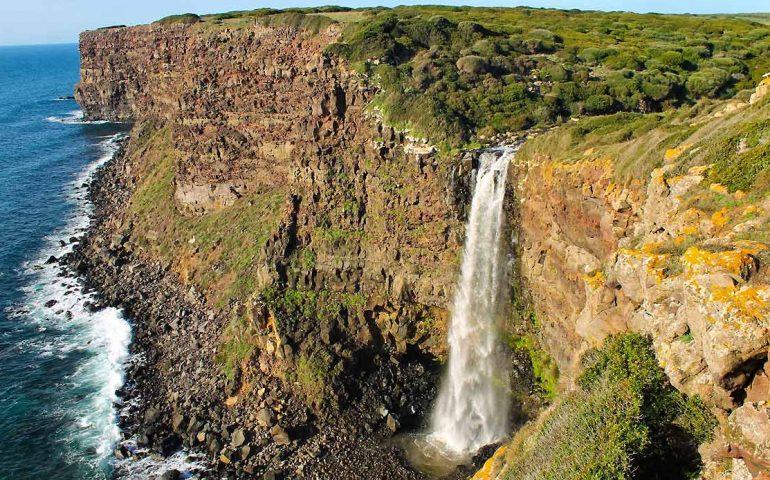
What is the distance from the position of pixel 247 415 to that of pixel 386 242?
16566 millimetres

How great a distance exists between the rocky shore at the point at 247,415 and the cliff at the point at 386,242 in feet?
0.72

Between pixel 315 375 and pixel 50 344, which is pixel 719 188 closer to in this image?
pixel 315 375

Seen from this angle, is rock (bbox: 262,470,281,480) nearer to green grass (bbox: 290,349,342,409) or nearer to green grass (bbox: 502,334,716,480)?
green grass (bbox: 290,349,342,409)

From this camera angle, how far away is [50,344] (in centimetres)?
5303

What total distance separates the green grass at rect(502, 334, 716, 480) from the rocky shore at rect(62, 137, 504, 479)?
17018mm

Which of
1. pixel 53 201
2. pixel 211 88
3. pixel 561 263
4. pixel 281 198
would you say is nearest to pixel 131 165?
pixel 53 201

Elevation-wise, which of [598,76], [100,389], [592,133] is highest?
[598,76]

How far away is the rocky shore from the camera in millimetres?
36656

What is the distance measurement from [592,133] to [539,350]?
15.3 m

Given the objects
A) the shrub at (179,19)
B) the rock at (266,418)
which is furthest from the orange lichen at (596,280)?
the shrub at (179,19)

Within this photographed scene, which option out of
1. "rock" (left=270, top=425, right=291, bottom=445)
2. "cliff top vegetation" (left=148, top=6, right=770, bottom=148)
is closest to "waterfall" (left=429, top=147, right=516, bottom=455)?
"cliff top vegetation" (left=148, top=6, right=770, bottom=148)

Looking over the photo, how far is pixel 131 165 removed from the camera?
88.6 metres

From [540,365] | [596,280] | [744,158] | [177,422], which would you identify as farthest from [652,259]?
[177,422]

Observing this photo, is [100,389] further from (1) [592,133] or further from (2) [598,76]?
(2) [598,76]
